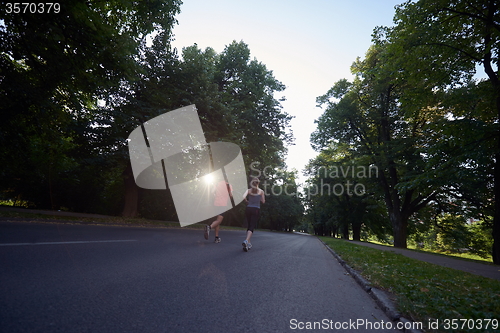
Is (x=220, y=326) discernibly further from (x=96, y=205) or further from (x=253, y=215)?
(x=96, y=205)

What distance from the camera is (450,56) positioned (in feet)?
38.1

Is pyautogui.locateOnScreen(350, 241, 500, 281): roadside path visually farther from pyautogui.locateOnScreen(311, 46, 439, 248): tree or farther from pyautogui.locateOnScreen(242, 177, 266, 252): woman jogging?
pyautogui.locateOnScreen(311, 46, 439, 248): tree

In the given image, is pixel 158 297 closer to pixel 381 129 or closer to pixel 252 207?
pixel 252 207

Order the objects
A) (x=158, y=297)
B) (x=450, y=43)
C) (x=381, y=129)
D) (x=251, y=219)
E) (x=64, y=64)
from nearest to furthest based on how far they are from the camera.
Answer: (x=158, y=297), (x=251, y=219), (x=64, y=64), (x=450, y=43), (x=381, y=129)

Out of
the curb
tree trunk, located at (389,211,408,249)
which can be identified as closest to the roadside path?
the curb

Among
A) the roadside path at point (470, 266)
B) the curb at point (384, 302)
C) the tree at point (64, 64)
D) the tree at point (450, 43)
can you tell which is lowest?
the roadside path at point (470, 266)

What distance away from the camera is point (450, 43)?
455 inches

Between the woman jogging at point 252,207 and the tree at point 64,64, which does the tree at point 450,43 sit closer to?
the woman jogging at point 252,207

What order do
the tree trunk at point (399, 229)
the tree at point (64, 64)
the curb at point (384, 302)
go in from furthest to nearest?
the tree trunk at point (399, 229) < the tree at point (64, 64) < the curb at point (384, 302)

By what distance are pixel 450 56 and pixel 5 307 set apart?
15.9m

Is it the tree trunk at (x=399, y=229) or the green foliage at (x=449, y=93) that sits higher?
the green foliage at (x=449, y=93)

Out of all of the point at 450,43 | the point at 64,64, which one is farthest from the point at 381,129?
the point at 64,64

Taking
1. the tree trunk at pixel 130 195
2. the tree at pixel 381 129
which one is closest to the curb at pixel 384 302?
the tree at pixel 381 129

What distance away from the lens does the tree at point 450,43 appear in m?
10.6
